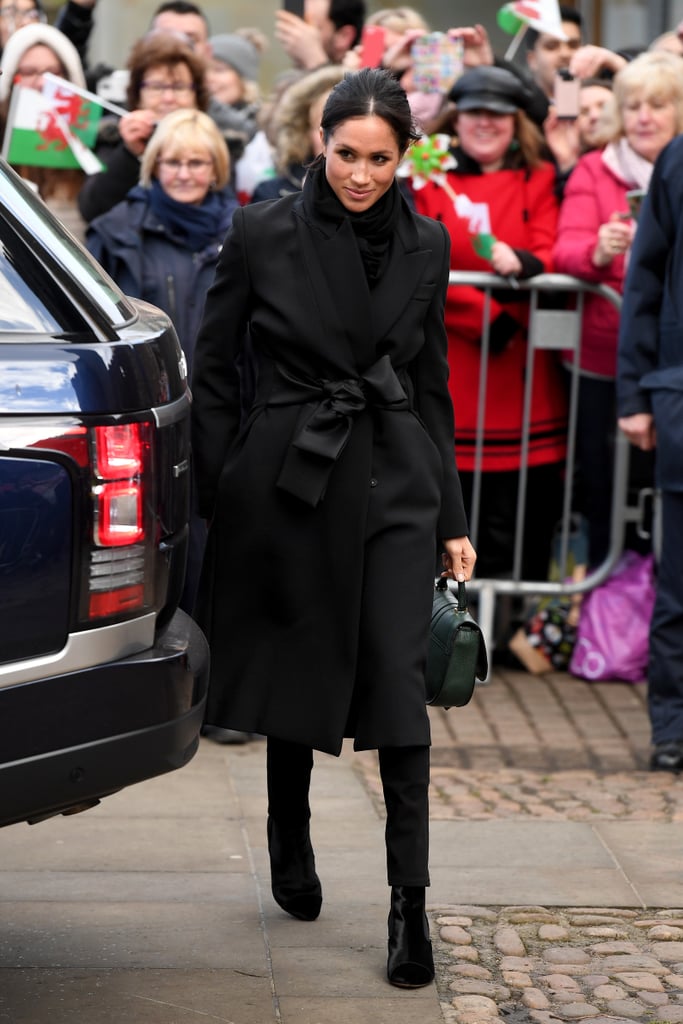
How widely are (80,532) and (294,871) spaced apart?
5.03ft

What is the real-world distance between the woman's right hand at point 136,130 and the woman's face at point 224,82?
5.82 ft

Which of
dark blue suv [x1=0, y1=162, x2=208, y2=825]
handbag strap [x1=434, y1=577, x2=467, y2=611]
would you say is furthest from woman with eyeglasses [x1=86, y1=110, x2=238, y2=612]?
dark blue suv [x1=0, y1=162, x2=208, y2=825]

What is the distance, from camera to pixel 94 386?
320 centimetres

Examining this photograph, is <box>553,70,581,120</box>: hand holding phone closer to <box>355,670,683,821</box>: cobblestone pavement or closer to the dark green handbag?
<box>355,670,683,821</box>: cobblestone pavement

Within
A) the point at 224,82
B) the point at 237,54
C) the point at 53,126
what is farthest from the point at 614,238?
the point at 237,54

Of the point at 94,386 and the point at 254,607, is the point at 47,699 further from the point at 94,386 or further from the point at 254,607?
the point at 254,607

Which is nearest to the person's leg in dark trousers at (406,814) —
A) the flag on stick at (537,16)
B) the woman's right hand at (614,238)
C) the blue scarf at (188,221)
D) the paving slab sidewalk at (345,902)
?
the paving slab sidewalk at (345,902)

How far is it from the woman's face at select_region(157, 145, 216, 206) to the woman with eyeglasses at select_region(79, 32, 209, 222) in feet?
1.85

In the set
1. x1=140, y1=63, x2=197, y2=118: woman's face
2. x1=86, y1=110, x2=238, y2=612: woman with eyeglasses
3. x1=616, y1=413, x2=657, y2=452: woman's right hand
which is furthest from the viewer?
x1=140, y1=63, x2=197, y2=118: woman's face

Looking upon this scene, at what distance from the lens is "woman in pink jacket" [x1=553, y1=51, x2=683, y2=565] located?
278 inches

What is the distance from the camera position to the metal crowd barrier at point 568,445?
7324 mm

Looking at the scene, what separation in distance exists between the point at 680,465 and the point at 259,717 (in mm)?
2401

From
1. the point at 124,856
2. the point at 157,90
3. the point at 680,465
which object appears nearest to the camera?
the point at 124,856

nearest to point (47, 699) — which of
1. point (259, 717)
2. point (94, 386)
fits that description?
point (94, 386)
